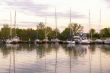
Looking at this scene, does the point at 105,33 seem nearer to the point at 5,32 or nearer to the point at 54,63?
the point at 5,32


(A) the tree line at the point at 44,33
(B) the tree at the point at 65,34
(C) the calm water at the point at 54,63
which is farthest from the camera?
(B) the tree at the point at 65,34

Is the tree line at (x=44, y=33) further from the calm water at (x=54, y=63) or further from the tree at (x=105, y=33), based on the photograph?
the calm water at (x=54, y=63)

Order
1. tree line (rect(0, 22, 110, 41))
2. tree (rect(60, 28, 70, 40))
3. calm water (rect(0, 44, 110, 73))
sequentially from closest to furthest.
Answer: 1. calm water (rect(0, 44, 110, 73))
2. tree line (rect(0, 22, 110, 41))
3. tree (rect(60, 28, 70, 40))

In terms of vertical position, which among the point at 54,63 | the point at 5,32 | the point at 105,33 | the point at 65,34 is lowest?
the point at 54,63

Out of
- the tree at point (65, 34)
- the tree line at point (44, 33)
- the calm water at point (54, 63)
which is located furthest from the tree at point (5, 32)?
the calm water at point (54, 63)

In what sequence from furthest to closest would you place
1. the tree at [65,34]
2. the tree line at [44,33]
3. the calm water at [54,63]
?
1. the tree at [65,34]
2. the tree line at [44,33]
3. the calm water at [54,63]

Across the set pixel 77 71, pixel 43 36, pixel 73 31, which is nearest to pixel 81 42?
pixel 43 36

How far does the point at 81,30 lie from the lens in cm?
12788

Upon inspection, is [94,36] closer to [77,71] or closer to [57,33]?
[57,33]

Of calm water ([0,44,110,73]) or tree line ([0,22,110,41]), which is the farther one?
tree line ([0,22,110,41])

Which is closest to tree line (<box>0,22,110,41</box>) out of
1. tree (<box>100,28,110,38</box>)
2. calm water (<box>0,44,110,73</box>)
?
tree (<box>100,28,110,38</box>)

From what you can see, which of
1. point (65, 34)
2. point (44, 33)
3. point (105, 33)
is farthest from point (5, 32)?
point (105, 33)

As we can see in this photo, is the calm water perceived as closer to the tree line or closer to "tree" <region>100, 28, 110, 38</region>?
the tree line

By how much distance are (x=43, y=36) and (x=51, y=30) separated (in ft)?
19.3
